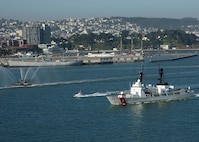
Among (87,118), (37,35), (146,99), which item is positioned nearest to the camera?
(87,118)

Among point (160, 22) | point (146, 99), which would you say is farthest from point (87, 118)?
point (160, 22)

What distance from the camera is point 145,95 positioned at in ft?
52.0

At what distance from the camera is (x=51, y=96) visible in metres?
17.2

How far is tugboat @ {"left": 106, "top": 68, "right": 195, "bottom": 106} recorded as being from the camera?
15.4 metres

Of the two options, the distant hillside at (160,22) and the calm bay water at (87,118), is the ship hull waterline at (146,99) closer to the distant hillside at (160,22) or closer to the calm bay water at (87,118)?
the calm bay water at (87,118)

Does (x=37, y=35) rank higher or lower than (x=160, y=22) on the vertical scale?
lower

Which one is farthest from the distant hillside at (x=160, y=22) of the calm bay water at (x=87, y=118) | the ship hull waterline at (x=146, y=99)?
the ship hull waterline at (x=146, y=99)

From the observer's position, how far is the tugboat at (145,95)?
15.4 meters

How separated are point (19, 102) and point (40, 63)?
1788 cm

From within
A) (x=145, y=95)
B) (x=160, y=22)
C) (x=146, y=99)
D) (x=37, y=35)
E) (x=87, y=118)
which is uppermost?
(x=160, y=22)

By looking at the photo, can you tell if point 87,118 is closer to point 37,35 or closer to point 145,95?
point 145,95

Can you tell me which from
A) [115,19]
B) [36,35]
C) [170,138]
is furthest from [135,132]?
[115,19]

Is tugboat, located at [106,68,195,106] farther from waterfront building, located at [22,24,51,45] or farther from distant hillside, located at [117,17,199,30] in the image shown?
distant hillside, located at [117,17,199,30]

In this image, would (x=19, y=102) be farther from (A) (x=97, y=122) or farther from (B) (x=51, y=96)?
(A) (x=97, y=122)
